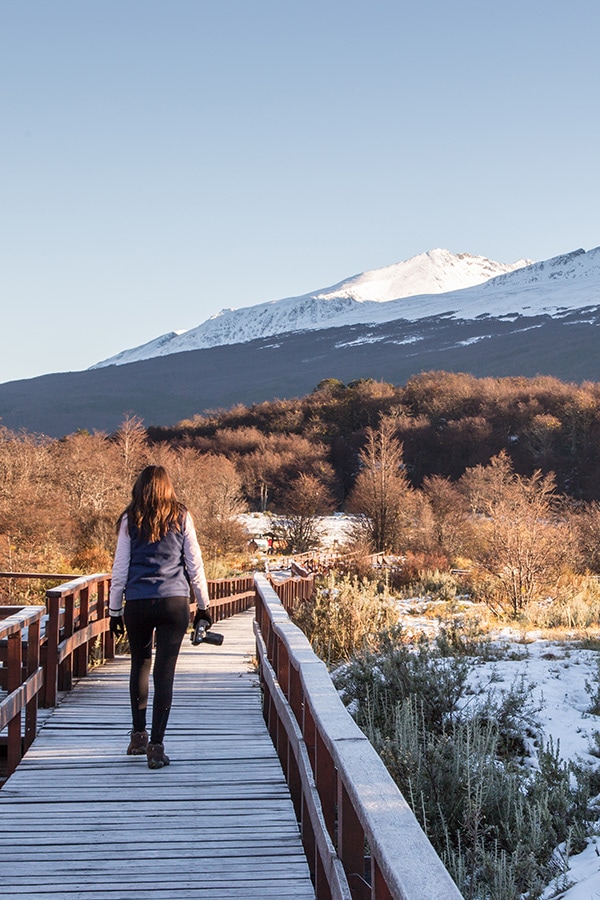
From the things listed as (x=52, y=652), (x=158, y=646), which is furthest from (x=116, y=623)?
(x=52, y=652)

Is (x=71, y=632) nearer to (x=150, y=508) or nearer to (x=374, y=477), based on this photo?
(x=150, y=508)

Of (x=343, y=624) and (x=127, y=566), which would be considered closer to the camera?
(x=127, y=566)

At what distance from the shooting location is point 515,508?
62.3 ft

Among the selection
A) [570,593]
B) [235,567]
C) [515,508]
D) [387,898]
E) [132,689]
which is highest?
[387,898]

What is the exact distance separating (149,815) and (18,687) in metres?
1.25

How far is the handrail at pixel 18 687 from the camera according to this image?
4742mm

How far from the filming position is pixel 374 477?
4131cm

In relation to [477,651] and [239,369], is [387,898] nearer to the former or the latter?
[477,651]

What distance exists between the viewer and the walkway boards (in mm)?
3410

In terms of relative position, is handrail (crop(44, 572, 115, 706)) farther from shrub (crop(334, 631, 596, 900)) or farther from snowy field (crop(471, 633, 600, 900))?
snowy field (crop(471, 633, 600, 900))

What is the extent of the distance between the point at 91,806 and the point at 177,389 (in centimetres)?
16878

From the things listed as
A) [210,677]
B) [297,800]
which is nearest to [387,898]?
[297,800]

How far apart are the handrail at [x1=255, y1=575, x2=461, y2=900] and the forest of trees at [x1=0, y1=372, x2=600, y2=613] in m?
12.4

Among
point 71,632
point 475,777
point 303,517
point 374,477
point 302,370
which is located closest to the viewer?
point 475,777
